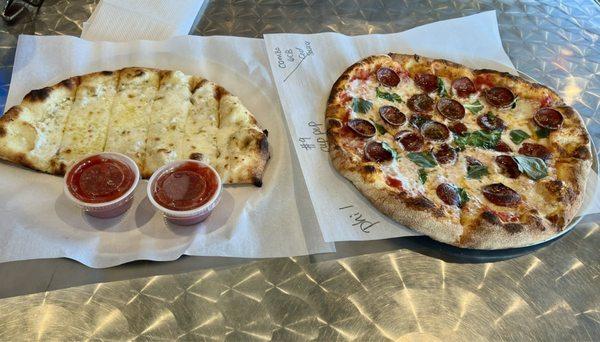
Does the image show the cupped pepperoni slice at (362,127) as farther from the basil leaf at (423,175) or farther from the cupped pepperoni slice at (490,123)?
the cupped pepperoni slice at (490,123)

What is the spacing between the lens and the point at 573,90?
3.43m

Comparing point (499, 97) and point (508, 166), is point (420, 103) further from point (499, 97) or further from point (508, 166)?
point (508, 166)

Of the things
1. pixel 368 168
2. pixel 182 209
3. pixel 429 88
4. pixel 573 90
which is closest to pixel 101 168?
pixel 182 209

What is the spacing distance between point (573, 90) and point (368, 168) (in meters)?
1.97

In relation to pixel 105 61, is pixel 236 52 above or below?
above

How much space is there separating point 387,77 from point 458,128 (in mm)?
577

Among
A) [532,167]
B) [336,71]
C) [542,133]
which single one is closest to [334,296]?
[532,167]

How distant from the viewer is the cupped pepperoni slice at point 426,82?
10.3 feet

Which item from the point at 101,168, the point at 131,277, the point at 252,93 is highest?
the point at 252,93

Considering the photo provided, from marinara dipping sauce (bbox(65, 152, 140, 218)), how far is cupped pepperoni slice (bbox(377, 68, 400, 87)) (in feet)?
5.48

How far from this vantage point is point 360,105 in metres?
2.90

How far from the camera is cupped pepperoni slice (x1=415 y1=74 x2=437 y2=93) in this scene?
10.3 feet

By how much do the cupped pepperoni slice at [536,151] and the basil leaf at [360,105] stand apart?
95 centimetres

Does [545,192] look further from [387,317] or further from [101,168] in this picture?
[101,168]
